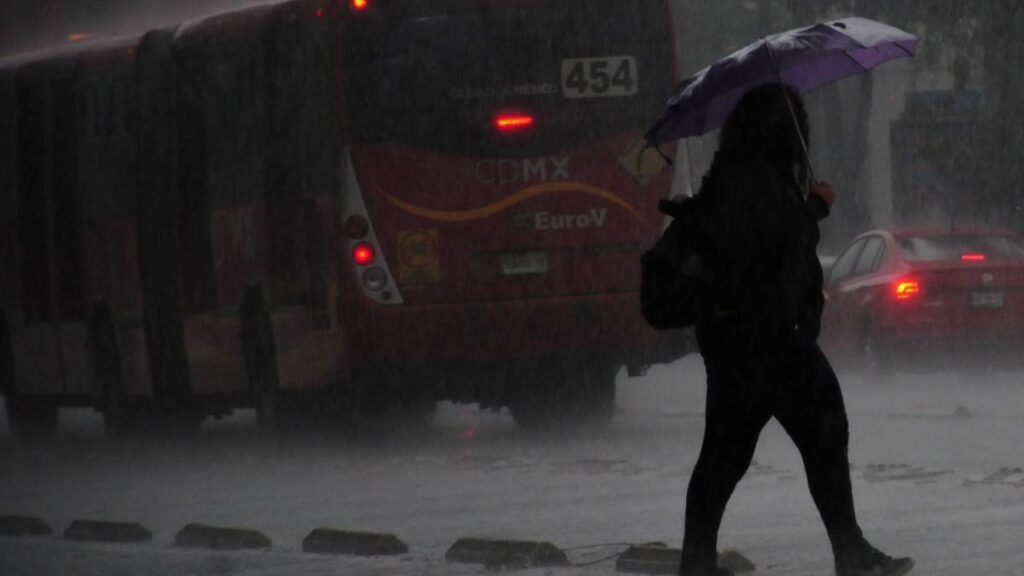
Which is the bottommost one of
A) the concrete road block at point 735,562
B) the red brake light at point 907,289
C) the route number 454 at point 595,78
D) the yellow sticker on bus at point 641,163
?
the concrete road block at point 735,562

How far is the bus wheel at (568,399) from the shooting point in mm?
17734

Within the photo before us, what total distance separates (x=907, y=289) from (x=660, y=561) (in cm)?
1240

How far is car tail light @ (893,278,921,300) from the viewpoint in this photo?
20.7m

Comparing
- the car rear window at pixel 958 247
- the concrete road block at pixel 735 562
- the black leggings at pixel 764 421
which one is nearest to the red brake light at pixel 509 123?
the car rear window at pixel 958 247

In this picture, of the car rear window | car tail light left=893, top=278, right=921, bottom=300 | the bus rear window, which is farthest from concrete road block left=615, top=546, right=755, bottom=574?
the car rear window

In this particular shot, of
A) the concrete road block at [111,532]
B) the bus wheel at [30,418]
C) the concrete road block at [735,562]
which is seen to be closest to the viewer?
the concrete road block at [735,562]

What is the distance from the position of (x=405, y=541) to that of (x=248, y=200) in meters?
6.74

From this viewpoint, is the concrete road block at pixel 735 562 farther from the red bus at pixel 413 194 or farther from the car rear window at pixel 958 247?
the car rear window at pixel 958 247

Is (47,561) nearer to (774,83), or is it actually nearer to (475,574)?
(475,574)

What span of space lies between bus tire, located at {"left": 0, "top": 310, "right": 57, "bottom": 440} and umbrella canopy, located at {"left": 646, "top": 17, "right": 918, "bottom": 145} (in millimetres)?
12692

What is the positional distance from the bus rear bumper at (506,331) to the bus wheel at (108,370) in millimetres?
3434

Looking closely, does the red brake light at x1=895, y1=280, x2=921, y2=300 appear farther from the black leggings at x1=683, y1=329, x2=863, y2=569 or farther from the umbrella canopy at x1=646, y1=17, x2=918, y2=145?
the black leggings at x1=683, y1=329, x2=863, y2=569

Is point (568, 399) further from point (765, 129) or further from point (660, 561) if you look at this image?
point (765, 129)

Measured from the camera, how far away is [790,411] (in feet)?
24.9
